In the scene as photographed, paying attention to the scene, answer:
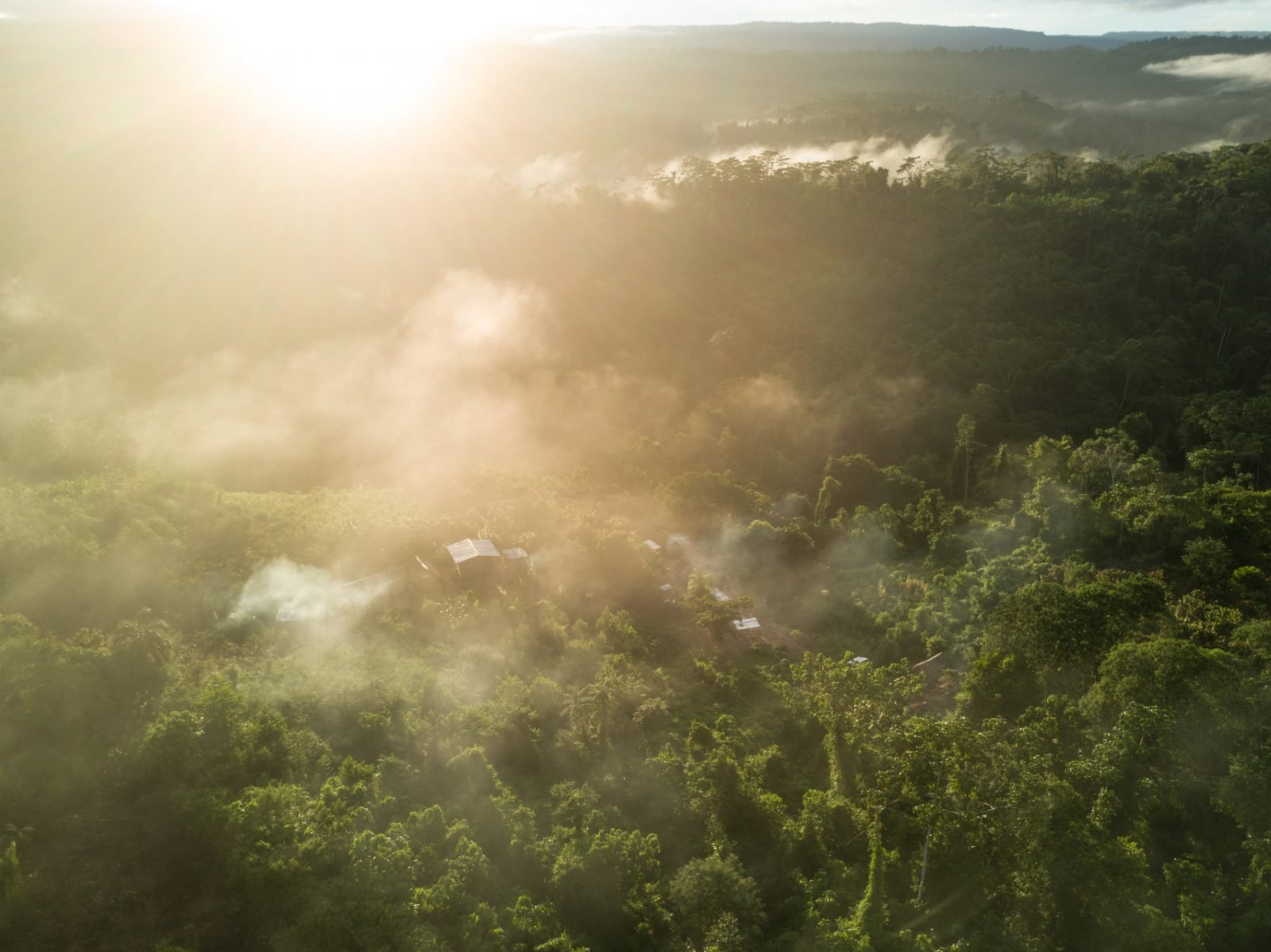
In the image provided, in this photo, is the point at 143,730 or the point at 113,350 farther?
the point at 113,350

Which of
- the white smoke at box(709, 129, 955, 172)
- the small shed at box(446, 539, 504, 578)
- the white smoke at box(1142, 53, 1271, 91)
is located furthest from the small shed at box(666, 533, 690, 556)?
the white smoke at box(1142, 53, 1271, 91)

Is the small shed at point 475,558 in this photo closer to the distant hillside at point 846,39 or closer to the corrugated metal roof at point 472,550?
the corrugated metal roof at point 472,550

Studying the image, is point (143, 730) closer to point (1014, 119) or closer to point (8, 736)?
point (8, 736)

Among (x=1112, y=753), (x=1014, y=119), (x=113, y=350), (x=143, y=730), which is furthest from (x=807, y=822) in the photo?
(x=1014, y=119)

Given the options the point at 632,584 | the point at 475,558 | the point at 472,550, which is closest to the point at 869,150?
the point at 632,584

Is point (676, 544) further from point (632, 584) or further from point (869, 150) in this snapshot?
point (869, 150)

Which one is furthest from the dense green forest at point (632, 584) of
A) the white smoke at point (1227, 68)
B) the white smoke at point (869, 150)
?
the white smoke at point (1227, 68)
